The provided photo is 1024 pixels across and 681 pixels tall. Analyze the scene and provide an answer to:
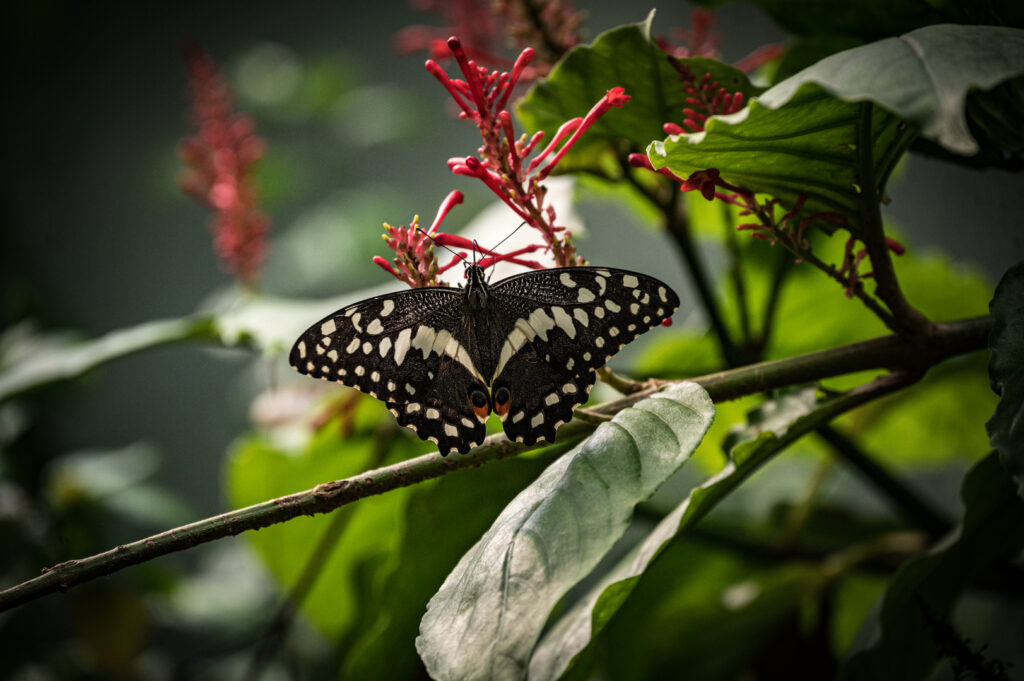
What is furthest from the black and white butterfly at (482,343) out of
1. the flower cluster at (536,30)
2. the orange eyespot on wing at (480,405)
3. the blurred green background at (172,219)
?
the blurred green background at (172,219)

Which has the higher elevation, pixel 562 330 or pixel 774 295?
pixel 562 330

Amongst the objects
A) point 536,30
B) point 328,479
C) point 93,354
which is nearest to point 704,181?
point 536,30

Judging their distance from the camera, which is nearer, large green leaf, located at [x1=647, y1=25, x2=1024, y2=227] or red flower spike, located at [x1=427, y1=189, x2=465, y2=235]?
large green leaf, located at [x1=647, y1=25, x2=1024, y2=227]

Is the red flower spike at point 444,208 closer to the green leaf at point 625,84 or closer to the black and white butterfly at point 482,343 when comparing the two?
the black and white butterfly at point 482,343

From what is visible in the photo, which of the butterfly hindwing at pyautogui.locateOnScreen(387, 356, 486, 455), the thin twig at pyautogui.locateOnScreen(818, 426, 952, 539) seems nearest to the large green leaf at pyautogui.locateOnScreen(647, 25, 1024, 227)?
the butterfly hindwing at pyautogui.locateOnScreen(387, 356, 486, 455)

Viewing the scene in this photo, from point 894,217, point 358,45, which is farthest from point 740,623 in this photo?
point 358,45

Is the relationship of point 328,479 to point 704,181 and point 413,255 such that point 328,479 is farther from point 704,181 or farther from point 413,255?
point 704,181

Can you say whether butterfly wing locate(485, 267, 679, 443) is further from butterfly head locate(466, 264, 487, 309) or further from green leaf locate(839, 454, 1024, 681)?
green leaf locate(839, 454, 1024, 681)
